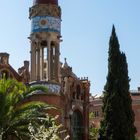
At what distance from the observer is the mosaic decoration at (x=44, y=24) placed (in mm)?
31958

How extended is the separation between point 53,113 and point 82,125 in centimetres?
901

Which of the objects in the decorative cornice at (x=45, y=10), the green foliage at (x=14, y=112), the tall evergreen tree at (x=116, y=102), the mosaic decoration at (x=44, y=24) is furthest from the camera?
the tall evergreen tree at (x=116, y=102)

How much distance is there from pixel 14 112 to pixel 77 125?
16687 mm

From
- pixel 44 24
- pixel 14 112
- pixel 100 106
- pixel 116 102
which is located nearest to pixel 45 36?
pixel 44 24

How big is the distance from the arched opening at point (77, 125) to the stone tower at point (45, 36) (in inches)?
292

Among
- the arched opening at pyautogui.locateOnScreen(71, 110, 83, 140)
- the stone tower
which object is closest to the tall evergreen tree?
the stone tower

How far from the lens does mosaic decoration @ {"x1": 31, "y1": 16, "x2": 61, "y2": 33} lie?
3196 centimetres

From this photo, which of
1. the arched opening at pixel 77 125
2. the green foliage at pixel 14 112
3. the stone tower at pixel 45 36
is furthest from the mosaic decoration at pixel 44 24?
the arched opening at pixel 77 125

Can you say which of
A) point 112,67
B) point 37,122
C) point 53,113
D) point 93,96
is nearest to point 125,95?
point 112,67

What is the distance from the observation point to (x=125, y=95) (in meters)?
33.5

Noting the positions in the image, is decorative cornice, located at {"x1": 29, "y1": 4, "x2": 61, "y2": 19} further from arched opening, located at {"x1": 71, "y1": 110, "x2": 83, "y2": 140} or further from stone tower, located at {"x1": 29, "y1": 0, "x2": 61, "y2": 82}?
arched opening, located at {"x1": 71, "y1": 110, "x2": 83, "y2": 140}

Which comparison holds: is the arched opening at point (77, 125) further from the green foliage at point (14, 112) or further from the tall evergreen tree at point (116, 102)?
the green foliage at point (14, 112)

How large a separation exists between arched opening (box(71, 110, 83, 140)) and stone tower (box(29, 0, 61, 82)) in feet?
24.3

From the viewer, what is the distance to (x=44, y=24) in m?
31.9
